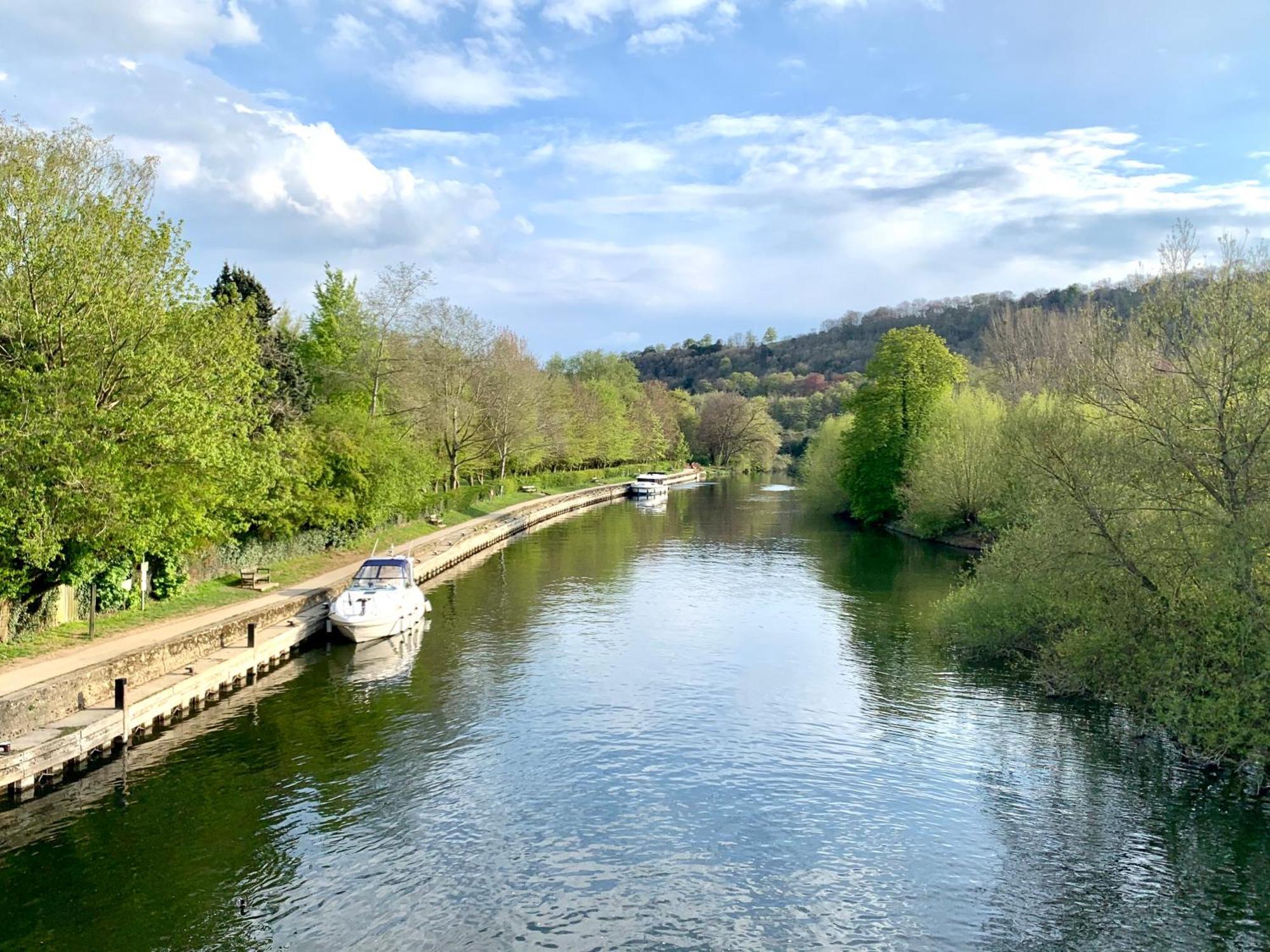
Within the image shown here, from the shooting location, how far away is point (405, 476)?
47062 millimetres

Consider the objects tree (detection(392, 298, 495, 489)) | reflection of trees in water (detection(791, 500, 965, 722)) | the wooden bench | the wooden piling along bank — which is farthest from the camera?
tree (detection(392, 298, 495, 489))

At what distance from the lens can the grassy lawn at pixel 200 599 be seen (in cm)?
2231

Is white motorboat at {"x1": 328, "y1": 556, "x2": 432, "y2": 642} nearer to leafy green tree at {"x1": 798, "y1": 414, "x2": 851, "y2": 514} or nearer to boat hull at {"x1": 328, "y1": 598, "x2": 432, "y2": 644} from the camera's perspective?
boat hull at {"x1": 328, "y1": 598, "x2": 432, "y2": 644}

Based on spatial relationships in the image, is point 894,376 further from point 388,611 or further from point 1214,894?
point 1214,894

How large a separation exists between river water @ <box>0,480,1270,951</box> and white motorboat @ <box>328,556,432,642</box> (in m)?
1.47

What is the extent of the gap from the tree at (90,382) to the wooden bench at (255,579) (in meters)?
6.96

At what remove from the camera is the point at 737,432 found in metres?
142

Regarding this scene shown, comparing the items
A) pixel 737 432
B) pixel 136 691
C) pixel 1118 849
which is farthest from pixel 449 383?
pixel 737 432

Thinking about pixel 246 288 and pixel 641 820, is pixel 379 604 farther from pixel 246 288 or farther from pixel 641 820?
pixel 246 288

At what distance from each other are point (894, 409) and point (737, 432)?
3198 inches

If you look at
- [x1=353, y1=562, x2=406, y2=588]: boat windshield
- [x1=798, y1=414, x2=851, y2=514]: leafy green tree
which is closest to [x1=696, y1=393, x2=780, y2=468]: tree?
[x1=798, y1=414, x2=851, y2=514]: leafy green tree

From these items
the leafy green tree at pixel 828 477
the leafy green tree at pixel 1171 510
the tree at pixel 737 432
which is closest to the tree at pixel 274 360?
the leafy green tree at pixel 1171 510

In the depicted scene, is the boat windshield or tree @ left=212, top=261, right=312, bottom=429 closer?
the boat windshield

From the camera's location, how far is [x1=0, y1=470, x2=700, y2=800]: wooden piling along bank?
16.9 meters
